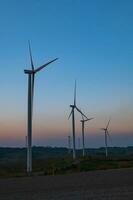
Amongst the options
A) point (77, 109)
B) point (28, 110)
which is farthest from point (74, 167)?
point (77, 109)

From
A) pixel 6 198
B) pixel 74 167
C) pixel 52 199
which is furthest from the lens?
pixel 74 167

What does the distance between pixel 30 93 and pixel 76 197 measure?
3595 centimetres

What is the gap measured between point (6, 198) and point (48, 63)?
117 ft

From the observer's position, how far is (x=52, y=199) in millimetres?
30766

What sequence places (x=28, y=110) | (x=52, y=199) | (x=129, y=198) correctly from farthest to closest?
(x=28, y=110) < (x=52, y=199) < (x=129, y=198)

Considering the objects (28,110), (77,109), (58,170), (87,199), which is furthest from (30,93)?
(87,199)

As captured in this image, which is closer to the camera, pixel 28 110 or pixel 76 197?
pixel 76 197

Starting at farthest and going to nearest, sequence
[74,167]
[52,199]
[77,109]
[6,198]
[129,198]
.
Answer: [77,109] < [74,167] < [6,198] < [52,199] < [129,198]

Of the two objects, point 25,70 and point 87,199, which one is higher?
point 25,70

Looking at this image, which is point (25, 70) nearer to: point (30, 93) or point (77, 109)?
point (30, 93)

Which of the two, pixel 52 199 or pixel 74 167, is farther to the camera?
pixel 74 167

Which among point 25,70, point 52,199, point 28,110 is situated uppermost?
point 25,70

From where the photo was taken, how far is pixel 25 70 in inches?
2746

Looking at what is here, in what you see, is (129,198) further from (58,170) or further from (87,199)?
(58,170)
